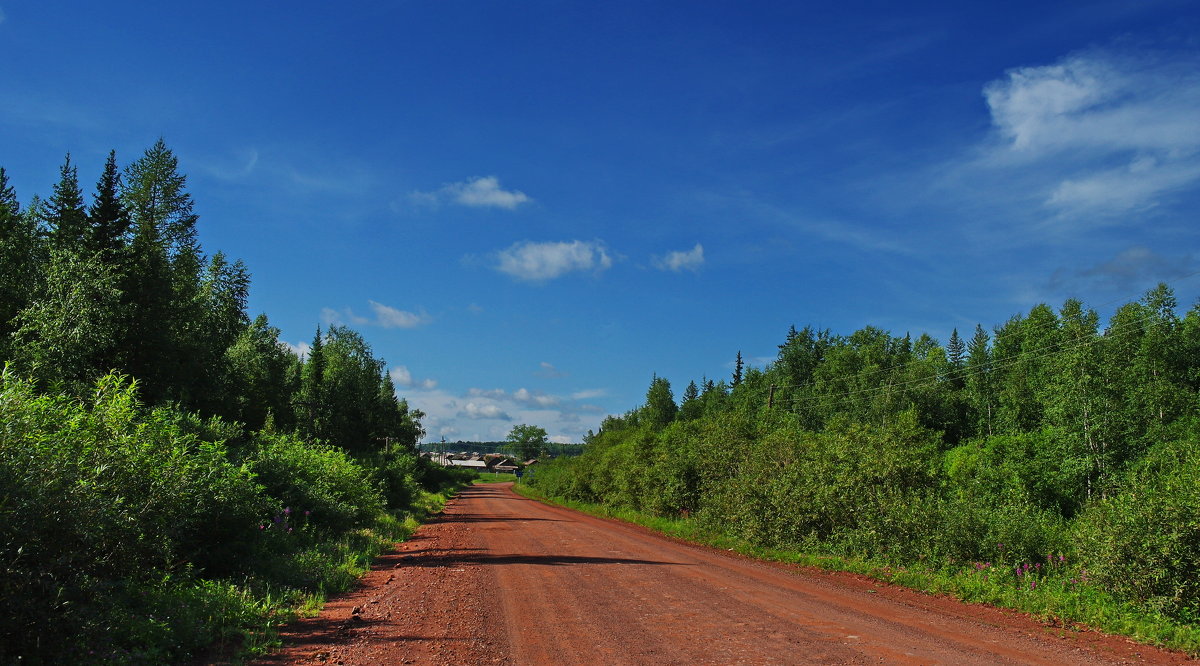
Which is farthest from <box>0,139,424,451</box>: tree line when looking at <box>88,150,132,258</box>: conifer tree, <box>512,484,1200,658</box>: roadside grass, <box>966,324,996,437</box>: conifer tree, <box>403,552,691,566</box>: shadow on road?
<box>966,324,996,437</box>: conifer tree

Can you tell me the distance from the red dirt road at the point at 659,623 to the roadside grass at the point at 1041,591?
1.16 ft

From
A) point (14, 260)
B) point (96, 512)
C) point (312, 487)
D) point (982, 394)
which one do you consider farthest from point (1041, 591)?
point (982, 394)

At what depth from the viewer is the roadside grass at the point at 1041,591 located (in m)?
7.86

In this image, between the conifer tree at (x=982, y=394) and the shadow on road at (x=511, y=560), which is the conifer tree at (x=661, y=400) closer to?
the conifer tree at (x=982, y=394)

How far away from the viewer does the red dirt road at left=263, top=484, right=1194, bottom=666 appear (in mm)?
6789

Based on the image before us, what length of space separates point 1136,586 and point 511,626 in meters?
8.15

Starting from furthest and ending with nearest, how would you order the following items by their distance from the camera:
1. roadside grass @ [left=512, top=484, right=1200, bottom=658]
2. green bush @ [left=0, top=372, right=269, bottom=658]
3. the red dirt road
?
roadside grass @ [left=512, top=484, right=1200, bottom=658] < the red dirt road < green bush @ [left=0, top=372, right=269, bottom=658]

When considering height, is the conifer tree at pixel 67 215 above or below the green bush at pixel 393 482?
above

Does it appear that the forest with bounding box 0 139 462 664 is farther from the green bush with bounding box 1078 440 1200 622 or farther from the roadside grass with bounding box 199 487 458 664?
the green bush with bounding box 1078 440 1200 622

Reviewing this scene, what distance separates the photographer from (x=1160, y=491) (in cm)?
902

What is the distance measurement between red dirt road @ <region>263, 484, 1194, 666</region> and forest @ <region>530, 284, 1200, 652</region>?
46.6 inches

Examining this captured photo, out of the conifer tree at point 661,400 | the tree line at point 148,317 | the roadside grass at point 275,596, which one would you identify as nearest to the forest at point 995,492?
the roadside grass at point 275,596

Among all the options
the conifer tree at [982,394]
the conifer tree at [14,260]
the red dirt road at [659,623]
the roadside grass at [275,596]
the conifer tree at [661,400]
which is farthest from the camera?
the conifer tree at [661,400]

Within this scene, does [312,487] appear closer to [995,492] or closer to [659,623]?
[659,623]
